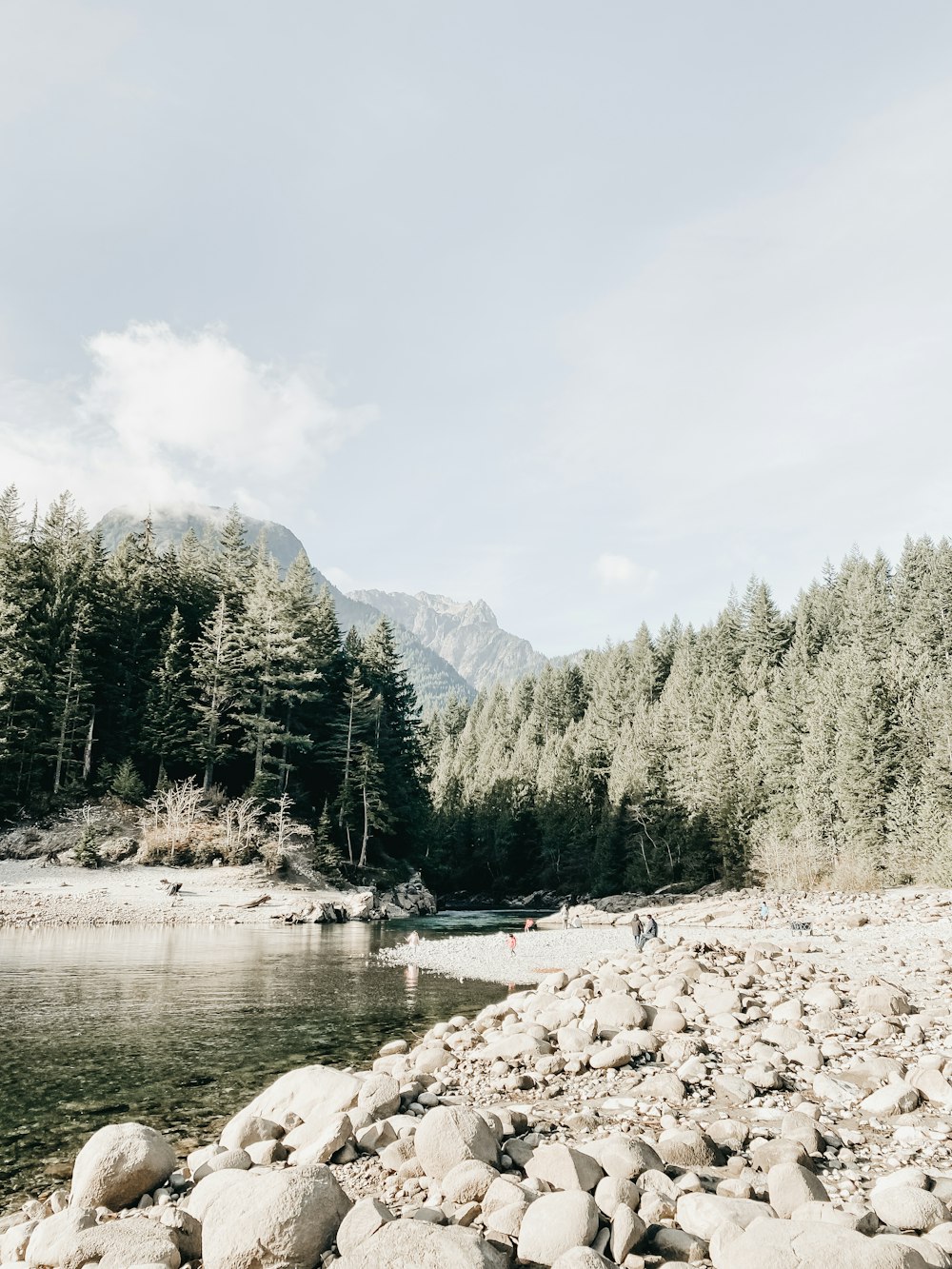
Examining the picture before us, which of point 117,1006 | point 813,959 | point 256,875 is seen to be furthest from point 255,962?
point 256,875

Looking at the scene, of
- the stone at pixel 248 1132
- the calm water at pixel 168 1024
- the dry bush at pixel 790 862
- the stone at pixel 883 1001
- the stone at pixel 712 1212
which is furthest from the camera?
the dry bush at pixel 790 862

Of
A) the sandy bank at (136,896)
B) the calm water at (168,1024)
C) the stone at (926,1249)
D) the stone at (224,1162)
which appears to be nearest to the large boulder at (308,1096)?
the stone at (224,1162)

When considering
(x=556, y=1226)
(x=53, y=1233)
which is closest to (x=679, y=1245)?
(x=556, y=1226)

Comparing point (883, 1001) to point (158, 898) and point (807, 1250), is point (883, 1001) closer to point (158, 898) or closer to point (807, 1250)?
point (807, 1250)

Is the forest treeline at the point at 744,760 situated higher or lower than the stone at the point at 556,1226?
higher

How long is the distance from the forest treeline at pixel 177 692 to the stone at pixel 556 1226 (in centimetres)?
4676

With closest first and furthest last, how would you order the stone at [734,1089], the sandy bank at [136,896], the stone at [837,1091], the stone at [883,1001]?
the stone at [837,1091] < the stone at [734,1089] < the stone at [883,1001] < the sandy bank at [136,896]

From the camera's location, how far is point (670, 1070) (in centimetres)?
1075

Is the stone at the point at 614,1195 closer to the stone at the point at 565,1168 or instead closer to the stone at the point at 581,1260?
the stone at the point at 565,1168

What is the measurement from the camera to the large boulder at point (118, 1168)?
7020 millimetres

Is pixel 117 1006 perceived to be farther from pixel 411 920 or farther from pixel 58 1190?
pixel 411 920

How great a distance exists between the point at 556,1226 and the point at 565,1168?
968 millimetres

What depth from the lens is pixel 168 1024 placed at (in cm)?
1524

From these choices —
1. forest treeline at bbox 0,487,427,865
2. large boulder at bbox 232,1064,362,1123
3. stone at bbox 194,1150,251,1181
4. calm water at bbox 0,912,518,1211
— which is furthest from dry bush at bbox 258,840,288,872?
stone at bbox 194,1150,251,1181
